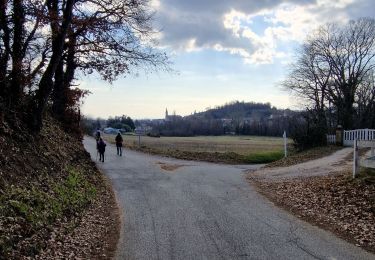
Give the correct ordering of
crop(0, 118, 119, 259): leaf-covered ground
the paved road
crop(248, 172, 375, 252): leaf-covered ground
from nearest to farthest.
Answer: crop(0, 118, 119, 259): leaf-covered ground → the paved road → crop(248, 172, 375, 252): leaf-covered ground

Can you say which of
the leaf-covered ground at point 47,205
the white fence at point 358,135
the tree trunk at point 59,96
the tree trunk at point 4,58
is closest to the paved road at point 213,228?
the leaf-covered ground at point 47,205

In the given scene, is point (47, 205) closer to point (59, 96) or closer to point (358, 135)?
point (59, 96)

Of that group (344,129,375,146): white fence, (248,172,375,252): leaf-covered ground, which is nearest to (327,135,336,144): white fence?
(344,129,375,146): white fence

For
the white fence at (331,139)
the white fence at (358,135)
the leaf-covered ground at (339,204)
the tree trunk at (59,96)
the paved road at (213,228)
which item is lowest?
the paved road at (213,228)

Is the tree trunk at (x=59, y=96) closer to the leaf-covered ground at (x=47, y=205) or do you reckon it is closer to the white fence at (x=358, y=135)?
→ the leaf-covered ground at (x=47, y=205)

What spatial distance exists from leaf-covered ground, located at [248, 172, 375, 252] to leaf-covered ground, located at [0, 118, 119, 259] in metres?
4.76

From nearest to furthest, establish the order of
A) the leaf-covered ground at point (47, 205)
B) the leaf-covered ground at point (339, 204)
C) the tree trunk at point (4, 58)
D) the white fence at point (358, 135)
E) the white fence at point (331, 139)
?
the leaf-covered ground at point (47, 205)
the leaf-covered ground at point (339, 204)
the tree trunk at point (4, 58)
the white fence at point (358, 135)
the white fence at point (331, 139)

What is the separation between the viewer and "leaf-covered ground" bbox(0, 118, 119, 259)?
314 inches

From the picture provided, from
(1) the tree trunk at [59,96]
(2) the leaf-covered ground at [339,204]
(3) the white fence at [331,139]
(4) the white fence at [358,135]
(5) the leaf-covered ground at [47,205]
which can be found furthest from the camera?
(3) the white fence at [331,139]

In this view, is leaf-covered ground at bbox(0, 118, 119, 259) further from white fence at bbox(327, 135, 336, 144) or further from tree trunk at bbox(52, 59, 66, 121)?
white fence at bbox(327, 135, 336, 144)

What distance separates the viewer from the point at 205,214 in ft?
39.3

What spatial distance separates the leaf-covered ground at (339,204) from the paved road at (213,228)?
1.37 ft

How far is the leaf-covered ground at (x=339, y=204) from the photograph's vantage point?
9854mm

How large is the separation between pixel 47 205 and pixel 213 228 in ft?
11.9
